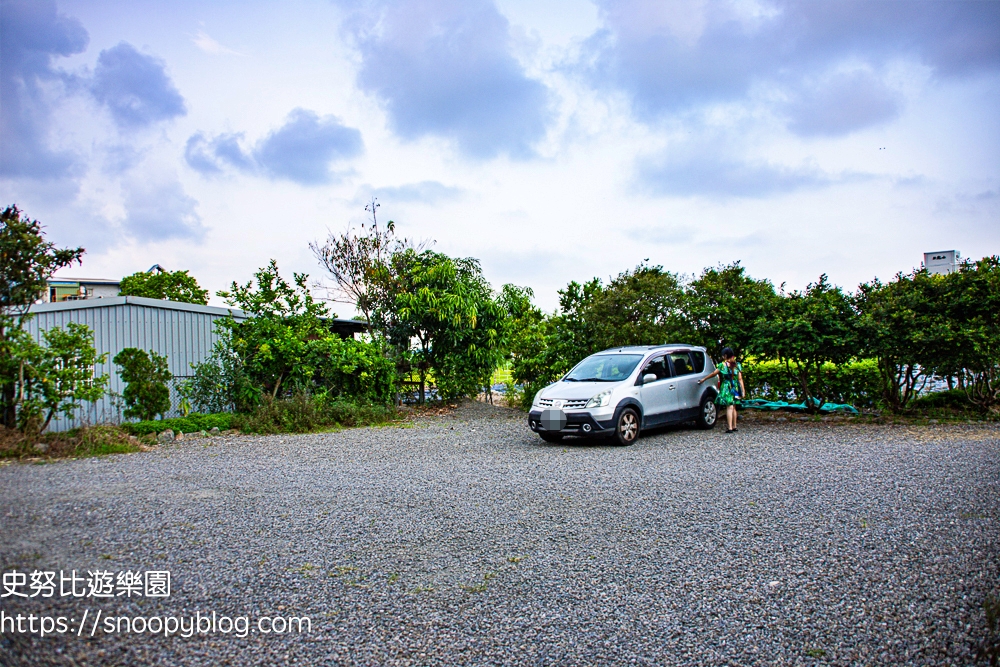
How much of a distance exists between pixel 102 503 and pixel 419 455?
15.1ft

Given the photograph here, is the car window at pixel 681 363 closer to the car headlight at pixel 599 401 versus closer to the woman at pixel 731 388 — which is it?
the woman at pixel 731 388

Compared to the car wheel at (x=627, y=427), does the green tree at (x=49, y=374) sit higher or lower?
higher

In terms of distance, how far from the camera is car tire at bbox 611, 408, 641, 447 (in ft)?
35.8

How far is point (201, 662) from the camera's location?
338 centimetres

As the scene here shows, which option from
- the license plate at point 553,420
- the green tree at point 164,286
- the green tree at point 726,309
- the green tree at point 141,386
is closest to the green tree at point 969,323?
the green tree at point 726,309

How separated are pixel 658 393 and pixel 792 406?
549 centimetres

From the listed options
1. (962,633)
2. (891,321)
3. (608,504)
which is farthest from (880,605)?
(891,321)

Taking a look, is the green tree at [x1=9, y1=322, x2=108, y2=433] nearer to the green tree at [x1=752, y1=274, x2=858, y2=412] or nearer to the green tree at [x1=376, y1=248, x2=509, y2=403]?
the green tree at [x1=376, y1=248, x2=509, y2=403]

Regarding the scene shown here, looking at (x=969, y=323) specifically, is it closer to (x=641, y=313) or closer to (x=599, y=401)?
(x=641, y=313)

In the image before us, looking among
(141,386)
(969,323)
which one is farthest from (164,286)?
(969,323)

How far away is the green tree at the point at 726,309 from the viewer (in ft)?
45.3

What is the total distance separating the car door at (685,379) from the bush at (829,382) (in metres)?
2.87

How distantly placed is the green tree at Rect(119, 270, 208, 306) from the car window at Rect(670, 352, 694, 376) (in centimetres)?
3435

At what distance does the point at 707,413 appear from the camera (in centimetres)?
1286
